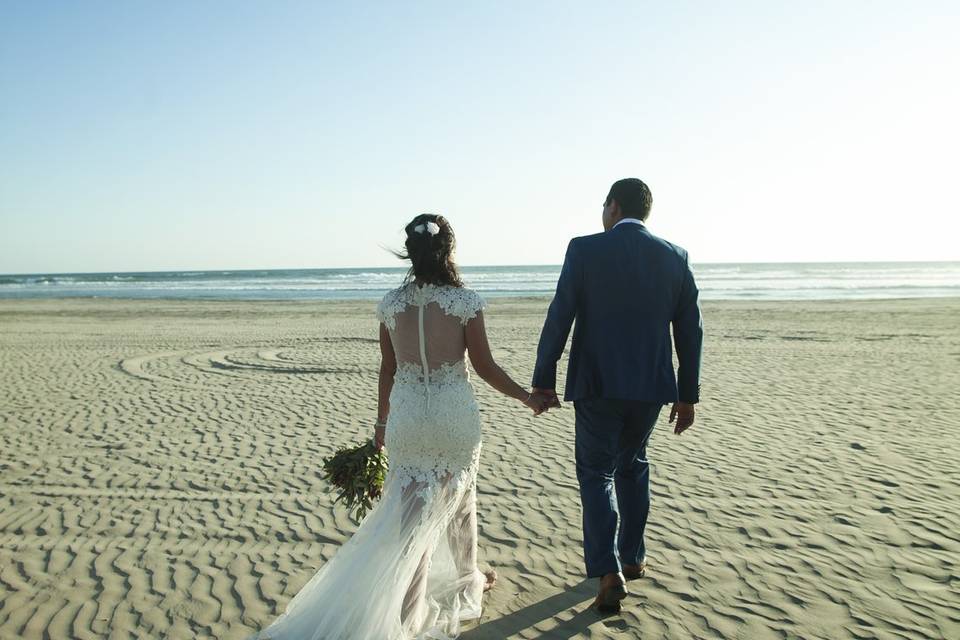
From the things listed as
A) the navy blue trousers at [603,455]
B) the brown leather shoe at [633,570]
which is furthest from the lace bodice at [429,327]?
the brown leather shoe at [633,570]

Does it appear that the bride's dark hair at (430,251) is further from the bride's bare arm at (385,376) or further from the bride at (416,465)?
the bride's bare arm at (385,376)

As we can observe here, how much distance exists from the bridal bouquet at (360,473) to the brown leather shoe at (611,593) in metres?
1.33

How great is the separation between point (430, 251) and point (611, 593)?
2.10 metres

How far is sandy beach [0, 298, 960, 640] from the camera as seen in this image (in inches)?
146

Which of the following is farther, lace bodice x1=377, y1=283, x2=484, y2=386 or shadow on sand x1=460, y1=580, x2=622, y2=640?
shadow on sand x1=460, y1=580, x2=622, y2=640

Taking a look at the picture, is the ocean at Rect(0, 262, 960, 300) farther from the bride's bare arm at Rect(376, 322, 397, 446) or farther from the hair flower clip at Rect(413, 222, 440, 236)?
the hair flower clip at Rect(413, 222, 440, 236)

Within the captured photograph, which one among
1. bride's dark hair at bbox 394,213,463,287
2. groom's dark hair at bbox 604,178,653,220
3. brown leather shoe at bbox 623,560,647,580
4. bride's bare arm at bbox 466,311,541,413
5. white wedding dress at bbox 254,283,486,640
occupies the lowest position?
brown leather shoe at bbox 623,560,647,580

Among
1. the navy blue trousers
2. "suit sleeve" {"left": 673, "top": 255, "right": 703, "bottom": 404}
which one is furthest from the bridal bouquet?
"suit sleeve" {"left": 673, "top": 255, "right": 703, "bottom": 404}

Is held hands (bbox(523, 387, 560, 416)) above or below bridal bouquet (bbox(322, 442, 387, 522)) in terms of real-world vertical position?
above

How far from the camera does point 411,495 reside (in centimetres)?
336

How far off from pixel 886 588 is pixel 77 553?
5.19 metres

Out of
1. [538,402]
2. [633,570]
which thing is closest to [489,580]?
[633,570]

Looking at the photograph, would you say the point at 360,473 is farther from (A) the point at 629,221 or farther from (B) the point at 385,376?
(A) the point at 629,221

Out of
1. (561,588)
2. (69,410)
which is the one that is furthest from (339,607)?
(69,410)
